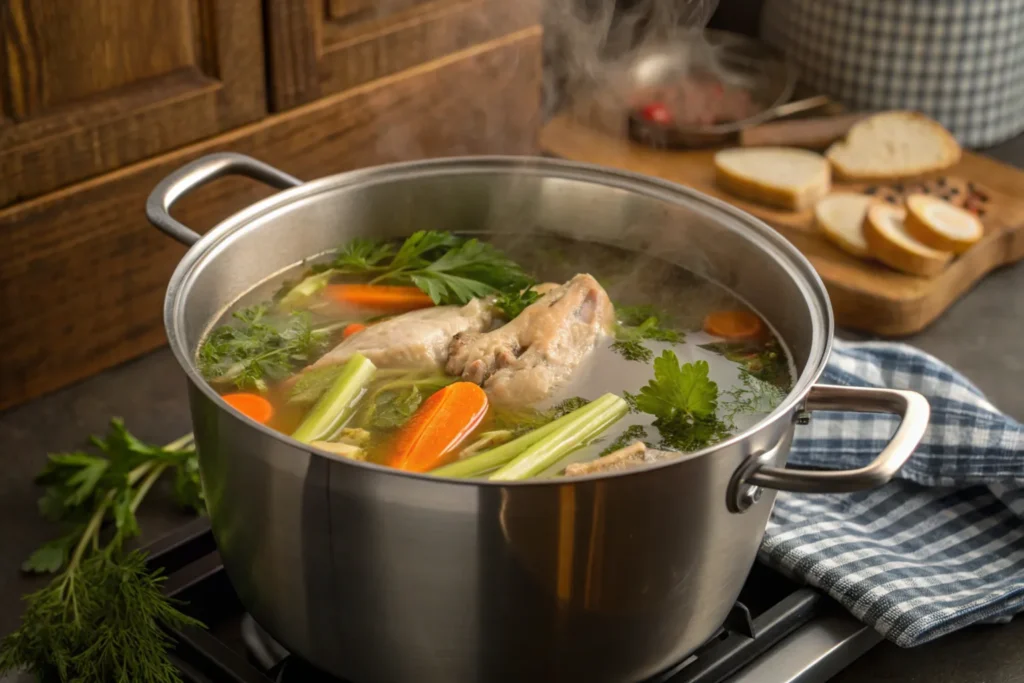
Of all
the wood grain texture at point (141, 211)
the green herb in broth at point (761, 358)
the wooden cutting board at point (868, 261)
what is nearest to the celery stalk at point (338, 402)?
the green herb in broth at point (761, 358)

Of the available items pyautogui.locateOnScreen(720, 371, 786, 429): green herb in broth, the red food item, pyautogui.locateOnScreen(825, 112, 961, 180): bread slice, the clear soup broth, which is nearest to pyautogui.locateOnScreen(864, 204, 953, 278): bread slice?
pyautogui.locateOnScreen(825, 112, 961, 180): bread slice

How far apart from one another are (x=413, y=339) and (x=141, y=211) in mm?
621

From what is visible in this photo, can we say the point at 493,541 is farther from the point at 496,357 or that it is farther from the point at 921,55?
the point at 921,55

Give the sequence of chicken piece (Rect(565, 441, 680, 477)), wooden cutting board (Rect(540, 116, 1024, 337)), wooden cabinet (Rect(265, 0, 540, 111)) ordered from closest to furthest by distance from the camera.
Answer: chicken piece (Rect(565, 441, 680, 477)) < wooden cabinet (Rect(265, 0, 540, 111)) < wooden cutting board (Rect(540, 116, 1024, 337))

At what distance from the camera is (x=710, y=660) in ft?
4.16

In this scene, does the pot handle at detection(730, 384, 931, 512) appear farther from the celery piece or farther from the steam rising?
the steam rising

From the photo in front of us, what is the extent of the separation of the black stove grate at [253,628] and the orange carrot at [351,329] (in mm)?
288

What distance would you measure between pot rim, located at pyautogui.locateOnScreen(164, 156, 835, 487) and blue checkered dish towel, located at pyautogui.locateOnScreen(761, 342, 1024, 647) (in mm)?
250

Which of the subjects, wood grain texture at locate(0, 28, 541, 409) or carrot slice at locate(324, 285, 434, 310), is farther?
wood grain texture at locate(0, 28, 541, 409)

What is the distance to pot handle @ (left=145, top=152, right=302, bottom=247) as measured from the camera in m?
1.33

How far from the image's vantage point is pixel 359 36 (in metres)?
1.99

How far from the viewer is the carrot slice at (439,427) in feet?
4.17

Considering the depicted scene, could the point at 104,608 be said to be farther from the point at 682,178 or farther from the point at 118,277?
the point at 682,178

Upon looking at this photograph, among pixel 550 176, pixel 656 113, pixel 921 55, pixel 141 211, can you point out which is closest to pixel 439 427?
pixel 550 176
